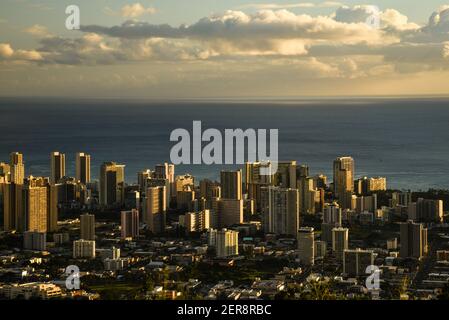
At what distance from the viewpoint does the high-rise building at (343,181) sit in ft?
29.9

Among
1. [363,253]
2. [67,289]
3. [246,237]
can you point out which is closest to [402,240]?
[363,253]

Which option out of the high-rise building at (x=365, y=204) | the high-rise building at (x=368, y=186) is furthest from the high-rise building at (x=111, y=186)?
the high-rise building at (x=368, y=186)

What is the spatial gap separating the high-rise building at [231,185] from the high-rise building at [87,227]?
5.64ft

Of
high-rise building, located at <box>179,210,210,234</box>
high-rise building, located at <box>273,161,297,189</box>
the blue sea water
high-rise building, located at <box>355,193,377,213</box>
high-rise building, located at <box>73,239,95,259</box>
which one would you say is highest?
the blue sea water

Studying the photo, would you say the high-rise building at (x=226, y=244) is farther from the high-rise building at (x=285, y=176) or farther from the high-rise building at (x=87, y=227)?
the high-rise building at (x=285, y=176)

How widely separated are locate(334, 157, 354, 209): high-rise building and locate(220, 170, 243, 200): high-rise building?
1.11 meters

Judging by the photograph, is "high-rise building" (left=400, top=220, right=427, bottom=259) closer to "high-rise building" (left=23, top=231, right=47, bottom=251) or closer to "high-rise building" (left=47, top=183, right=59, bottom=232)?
"high-rise building" (left=23, top=231, right=47, bottom=251)

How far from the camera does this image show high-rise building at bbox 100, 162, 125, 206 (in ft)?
30.3

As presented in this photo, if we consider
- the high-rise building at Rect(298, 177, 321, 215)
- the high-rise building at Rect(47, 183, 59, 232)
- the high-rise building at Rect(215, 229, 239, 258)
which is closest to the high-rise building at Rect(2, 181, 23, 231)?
the high-rise building at Rect(47, 183, 59, 232)

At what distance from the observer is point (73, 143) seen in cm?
1531

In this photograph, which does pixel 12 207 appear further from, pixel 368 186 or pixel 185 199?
pixel 368 186

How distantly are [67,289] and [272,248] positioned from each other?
7.72 ft

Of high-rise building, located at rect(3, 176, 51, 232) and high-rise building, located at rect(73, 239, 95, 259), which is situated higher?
high-rise building, located at rect(3, 176, 51, 232)
